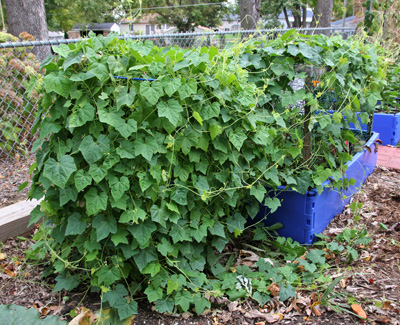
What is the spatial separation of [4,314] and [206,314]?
4.03ft

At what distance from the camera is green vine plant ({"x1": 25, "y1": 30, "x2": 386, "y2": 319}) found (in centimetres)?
217

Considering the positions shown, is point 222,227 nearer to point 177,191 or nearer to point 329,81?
point 177,191

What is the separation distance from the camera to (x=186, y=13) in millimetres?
38219

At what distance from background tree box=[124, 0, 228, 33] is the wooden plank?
120ft

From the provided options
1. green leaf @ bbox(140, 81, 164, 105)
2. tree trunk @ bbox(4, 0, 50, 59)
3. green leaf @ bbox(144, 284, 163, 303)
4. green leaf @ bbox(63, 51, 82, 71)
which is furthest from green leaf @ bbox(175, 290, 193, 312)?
tree trunk @ bbox(4, 0, 50, 59)

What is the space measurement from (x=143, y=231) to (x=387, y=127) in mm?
4833

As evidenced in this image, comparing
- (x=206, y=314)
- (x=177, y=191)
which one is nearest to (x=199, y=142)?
(x=177, y=191)

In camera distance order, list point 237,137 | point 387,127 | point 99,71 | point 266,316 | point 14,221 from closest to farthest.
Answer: point 99,71
point 266,316
point 237,137
point 14,221
point 387,127

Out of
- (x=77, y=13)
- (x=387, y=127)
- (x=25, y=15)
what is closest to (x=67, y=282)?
(x=387, y=127)

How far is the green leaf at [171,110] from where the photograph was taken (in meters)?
2.19

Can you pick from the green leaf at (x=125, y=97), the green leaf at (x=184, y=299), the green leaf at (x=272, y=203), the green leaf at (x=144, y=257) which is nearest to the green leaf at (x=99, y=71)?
the green leaf at (x=125, y=97)

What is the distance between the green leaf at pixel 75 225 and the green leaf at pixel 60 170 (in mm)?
286

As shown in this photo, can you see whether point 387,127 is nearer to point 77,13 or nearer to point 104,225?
point 104,225

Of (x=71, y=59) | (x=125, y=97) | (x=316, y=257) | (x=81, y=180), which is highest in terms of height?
(x=71, y=59)
